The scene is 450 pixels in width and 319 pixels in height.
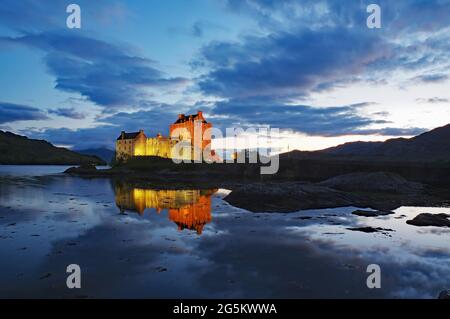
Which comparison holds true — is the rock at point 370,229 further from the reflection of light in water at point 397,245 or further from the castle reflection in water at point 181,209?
the castle reflection in water at point 181,209

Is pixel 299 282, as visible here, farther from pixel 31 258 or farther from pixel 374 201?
pixel 374 201

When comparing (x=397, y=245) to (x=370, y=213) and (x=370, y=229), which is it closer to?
(x=370, y=229)

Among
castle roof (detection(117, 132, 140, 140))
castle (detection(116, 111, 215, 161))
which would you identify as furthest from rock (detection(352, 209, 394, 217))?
castle roof (detection(117, 132, 140, 140))

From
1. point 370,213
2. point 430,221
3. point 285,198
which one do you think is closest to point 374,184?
point 285,198

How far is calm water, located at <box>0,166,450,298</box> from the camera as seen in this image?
11102 mm

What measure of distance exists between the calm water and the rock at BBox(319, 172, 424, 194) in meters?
21.1

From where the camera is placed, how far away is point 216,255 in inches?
599

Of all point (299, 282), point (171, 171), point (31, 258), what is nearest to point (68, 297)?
point (31, 258)

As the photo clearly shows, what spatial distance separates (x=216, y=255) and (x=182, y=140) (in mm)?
92798

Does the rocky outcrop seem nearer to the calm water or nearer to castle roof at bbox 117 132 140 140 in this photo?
the calm water

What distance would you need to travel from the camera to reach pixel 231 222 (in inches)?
923

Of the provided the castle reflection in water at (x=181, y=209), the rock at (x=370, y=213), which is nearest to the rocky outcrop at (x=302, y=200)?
the rock at (x=370, y=213)

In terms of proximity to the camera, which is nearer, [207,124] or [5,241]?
[5,241]
